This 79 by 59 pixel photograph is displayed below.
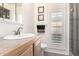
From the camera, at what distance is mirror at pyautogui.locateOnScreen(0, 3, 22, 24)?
132 centimetres

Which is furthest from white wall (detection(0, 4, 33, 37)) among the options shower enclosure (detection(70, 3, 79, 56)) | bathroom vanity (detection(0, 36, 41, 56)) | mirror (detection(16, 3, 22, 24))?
shower enclosure (detection(70, 3, 79, 56))

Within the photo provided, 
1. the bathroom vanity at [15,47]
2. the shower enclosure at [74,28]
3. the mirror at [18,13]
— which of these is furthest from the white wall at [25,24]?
the shower enclosure at [74,28]

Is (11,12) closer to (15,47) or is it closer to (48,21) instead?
(48,21)

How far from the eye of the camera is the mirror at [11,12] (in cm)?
132

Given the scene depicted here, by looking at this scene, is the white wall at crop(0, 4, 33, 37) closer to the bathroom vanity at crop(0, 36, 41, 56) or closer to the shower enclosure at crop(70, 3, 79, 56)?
the bathroom vanity at crop(0, 36, 41, 56)

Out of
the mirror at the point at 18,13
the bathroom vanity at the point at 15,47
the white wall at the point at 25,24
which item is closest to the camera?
the bathroom vanity at the point at 15,47

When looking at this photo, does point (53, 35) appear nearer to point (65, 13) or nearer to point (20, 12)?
point (65, 13)

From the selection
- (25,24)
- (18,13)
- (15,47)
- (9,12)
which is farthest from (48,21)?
(15,47)

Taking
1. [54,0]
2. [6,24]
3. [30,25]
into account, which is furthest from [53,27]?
[6,24]

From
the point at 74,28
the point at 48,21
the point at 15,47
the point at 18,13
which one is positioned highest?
the point at 18,13

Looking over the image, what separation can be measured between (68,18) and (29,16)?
0.70 m

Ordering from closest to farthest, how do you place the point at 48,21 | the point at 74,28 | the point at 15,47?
the point at 15,47 → the point at 48,21 → the point at 74,28

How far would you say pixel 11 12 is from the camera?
4.69 feet

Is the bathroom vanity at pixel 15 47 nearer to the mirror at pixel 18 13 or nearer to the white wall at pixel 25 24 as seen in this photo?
the white wall at pixel 25 24
